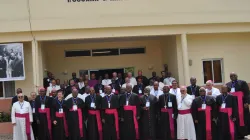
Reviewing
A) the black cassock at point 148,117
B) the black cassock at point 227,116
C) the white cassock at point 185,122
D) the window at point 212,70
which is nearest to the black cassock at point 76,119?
the black cassock at point 148,117

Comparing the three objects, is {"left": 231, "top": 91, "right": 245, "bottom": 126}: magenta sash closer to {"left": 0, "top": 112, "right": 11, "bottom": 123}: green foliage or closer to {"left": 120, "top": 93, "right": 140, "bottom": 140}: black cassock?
{"left": 120, "top": 93, "right": 140, "bottom": 140}: black cassock

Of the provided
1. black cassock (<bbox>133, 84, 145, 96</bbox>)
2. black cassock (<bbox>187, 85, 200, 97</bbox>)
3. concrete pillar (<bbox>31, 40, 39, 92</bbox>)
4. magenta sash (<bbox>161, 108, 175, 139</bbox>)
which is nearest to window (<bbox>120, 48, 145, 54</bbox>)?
black cassock (<bbox>133, 84, 145, 96</bbox>)

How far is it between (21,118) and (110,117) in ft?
8.95

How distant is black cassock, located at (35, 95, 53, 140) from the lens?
1274cm

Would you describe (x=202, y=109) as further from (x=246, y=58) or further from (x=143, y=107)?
(x=246, y=58)

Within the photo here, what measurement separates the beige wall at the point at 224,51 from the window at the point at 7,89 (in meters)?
7.49

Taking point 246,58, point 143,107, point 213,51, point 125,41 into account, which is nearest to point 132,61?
point 125,41

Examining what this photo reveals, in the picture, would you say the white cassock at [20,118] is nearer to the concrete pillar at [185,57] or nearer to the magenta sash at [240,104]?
the magenta sash at [240,104]

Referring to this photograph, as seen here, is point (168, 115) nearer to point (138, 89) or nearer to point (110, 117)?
point (110, 117)

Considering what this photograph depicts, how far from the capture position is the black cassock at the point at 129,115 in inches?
489

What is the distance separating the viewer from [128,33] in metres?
15.8

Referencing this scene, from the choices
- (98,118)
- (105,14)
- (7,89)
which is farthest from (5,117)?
(105,14)

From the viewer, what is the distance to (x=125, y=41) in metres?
18.4

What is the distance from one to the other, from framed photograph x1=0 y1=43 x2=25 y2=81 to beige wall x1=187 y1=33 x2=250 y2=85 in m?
6.98
